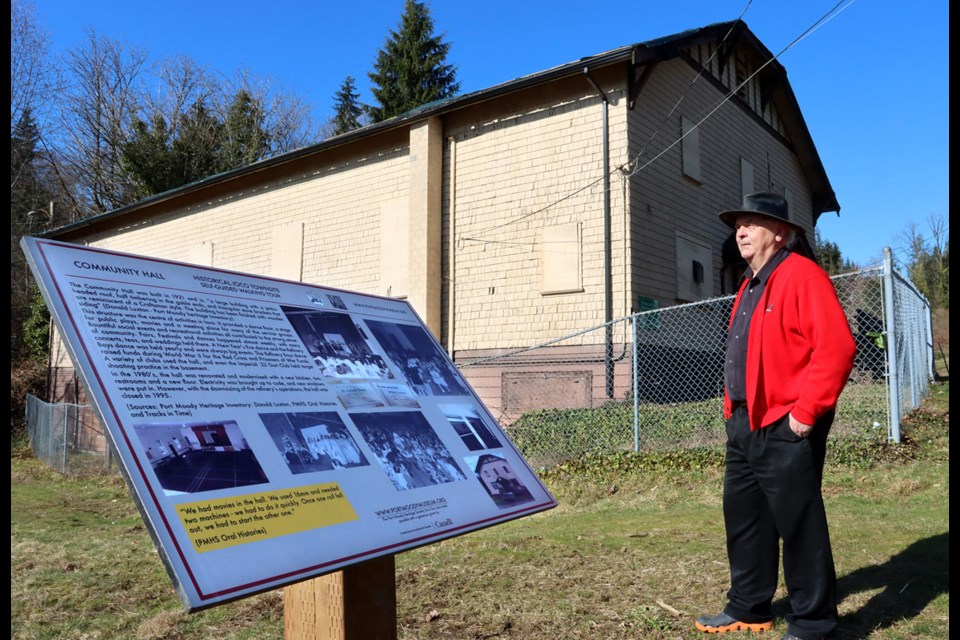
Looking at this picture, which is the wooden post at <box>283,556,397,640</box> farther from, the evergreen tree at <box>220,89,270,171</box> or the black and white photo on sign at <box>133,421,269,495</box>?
the evergreen tree at <box>220,89,270,171</box>

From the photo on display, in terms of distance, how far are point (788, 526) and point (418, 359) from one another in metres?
1.85

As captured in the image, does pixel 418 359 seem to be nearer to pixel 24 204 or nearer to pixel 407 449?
pixel 407 449

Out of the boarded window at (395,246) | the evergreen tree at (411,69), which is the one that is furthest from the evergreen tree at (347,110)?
the boarded window at (395,246)

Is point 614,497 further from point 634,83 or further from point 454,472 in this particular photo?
point 634,83

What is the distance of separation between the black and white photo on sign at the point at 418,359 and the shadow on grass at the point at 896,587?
2116mm

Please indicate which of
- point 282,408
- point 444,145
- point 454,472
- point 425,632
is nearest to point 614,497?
point 425,632

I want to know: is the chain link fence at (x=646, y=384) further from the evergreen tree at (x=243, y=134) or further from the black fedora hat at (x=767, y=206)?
the evergreen tree at (x=243, y=134)

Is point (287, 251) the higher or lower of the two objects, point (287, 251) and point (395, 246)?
the higher

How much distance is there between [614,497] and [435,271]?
8978 mm

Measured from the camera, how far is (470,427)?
3.24m

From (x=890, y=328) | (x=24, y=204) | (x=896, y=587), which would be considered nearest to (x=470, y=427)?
(x=896, y=587)

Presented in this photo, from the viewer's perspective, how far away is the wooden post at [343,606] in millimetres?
2617

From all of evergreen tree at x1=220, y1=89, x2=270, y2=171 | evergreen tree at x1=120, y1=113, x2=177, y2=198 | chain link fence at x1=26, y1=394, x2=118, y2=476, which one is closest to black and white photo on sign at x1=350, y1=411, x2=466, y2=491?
chain link fence at x1=26, y1=394, x2=118, y2=476

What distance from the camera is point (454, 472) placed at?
2920 millimetres
